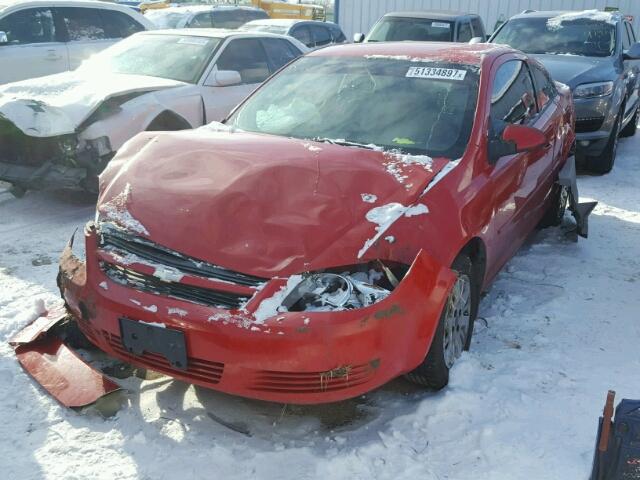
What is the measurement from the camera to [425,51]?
13.5 feet

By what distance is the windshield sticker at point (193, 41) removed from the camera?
21.8ft

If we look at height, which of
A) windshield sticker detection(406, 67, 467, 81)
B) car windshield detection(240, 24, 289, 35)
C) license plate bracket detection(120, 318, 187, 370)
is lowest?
car windshield detection(240, 24, 289, 35)

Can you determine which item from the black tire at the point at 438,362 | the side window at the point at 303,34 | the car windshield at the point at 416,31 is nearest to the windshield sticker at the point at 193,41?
the black tire at the point at 438,362

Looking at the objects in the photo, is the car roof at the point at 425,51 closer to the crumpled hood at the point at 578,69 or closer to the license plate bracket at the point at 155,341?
the license plate bracket at the point at 155,341

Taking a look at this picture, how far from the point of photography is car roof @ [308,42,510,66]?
159 inches

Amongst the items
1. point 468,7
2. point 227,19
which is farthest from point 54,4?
point 468,7

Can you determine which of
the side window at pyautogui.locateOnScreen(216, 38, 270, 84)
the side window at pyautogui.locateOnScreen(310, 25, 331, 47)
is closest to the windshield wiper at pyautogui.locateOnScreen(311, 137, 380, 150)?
the side window at pyautogui.locateOnScreen(216, 38, 270, 84)

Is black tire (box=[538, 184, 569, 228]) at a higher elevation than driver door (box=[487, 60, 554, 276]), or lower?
lower

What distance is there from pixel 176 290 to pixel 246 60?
4756 millimetres

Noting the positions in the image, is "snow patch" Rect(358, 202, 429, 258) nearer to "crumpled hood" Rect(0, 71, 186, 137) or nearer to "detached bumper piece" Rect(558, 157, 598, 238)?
"detached bumper piece" Rect(558, 157, 598, 238)

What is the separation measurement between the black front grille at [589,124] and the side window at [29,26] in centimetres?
671

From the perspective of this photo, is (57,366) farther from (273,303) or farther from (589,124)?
(589,124)

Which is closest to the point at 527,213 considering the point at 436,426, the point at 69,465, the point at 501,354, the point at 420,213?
the point at 501,354

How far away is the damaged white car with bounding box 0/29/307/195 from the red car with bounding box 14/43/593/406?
182 centimetres
